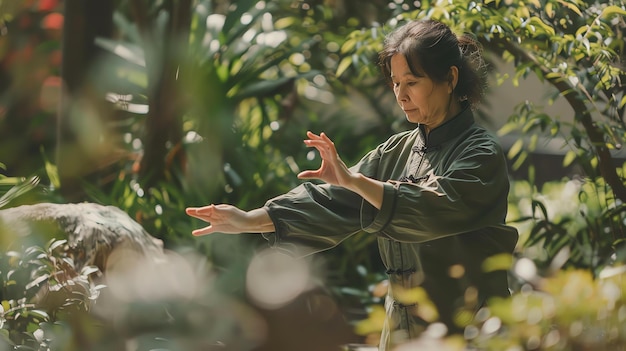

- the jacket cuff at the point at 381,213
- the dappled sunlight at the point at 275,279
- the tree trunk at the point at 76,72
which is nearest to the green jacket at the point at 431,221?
the jacket cuff at the point at 381,213

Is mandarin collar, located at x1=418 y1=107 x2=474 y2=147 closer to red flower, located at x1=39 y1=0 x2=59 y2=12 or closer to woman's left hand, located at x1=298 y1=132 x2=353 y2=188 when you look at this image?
woman's left hand, located at x1=298 y1=132 x2=353 y2=188

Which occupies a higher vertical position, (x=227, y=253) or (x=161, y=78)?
(x=161, y=78)

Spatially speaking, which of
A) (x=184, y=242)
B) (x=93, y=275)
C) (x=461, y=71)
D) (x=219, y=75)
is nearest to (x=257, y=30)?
(x=219, y=75)

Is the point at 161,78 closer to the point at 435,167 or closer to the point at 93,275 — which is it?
the point at 93,275

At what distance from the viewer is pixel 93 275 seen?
341 cm

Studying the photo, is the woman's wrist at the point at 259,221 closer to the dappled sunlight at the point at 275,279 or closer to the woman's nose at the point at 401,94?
the woman's nose at the point at 401,94

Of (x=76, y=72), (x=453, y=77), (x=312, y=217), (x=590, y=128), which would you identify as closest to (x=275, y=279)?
(x=76, y=72)

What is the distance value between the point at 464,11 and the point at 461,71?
3.82 ft

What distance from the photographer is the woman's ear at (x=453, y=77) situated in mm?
2232

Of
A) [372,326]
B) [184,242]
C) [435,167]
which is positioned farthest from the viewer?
[184,242]

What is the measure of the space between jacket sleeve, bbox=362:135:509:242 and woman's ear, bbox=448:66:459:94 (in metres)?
0.18

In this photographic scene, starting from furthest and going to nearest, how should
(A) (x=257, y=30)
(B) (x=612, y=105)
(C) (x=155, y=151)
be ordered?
(A) (x=257, y=30) → (C) (x=155, y=151) → (B) (x=612, y=105)

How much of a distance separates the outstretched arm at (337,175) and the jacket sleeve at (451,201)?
3 centimetres

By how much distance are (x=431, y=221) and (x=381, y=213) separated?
0.36 ft
